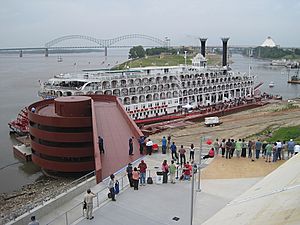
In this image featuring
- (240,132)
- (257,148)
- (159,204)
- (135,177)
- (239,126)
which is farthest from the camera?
(239,126)

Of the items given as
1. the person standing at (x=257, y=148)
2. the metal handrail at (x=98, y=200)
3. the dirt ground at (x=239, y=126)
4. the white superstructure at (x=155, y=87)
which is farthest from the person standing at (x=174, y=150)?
the white superstructure at (x=155, y=87)

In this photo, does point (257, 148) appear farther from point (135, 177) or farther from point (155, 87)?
point (155, 87)

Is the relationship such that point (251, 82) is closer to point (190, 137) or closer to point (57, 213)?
point (190, 137)

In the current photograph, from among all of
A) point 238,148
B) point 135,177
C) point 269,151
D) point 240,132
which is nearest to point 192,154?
point 238,148

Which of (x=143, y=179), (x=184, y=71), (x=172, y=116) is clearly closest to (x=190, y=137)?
(x=172, y=116)

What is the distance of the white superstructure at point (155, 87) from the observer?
41.1 m

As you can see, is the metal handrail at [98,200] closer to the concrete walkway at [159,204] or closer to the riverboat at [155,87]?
the concrete walkway at [159,204]

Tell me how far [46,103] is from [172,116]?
2017cm

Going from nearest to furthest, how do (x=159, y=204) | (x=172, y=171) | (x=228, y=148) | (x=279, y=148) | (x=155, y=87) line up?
(x=159, y=204)
(x=172, y=171)
(x=279, y=148)
(x=228, y=148)
(x=155, y=87)

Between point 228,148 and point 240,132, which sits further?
point 240,132

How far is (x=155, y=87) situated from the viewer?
46.3 meters

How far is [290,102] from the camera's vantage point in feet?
197

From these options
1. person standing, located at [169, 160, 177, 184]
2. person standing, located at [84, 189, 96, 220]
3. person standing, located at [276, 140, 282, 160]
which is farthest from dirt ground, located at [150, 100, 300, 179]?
person standing, located at [84, 189, 96, 220]

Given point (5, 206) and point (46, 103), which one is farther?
point (46, 103)
